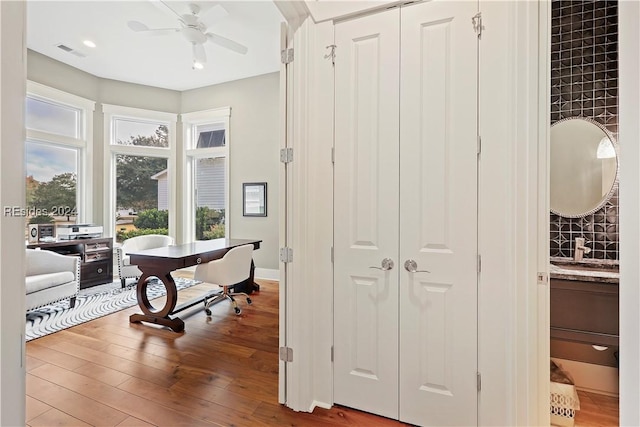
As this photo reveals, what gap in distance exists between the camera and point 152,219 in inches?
231

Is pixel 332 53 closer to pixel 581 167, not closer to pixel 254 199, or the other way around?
pixel 581 167

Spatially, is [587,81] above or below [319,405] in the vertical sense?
above

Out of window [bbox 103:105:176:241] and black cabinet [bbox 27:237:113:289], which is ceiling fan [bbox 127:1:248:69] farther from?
black cabinet [bbox 27:237:113:289]

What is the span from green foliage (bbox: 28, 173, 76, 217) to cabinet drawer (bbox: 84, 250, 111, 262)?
0.96 meters

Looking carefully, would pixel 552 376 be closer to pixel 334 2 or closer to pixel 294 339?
pixel 294 339

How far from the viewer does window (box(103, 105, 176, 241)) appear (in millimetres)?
5512

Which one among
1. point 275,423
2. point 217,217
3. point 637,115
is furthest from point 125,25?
point 637,115

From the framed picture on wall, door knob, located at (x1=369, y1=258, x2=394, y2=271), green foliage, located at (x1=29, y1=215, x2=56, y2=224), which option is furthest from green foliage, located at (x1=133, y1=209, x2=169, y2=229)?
door knob, located at (x1=369, y1=258, x2=394, y2=271)

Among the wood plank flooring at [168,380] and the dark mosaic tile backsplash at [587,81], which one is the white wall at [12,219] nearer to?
the wood plank flooring at [168,380]

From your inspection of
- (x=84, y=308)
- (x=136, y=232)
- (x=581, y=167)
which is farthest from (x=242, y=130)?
(x=581, y=167)

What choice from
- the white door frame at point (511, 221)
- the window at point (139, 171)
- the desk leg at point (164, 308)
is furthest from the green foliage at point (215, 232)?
the white door frame at point (511, 221)

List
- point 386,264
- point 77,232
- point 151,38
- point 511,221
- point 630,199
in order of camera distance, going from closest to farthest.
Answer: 1. point 630,199
2. point 511,221
3. point 386,264
4. point 151,38
5. point 77,232

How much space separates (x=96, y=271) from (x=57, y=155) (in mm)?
1953

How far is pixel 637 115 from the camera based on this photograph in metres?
0.53
